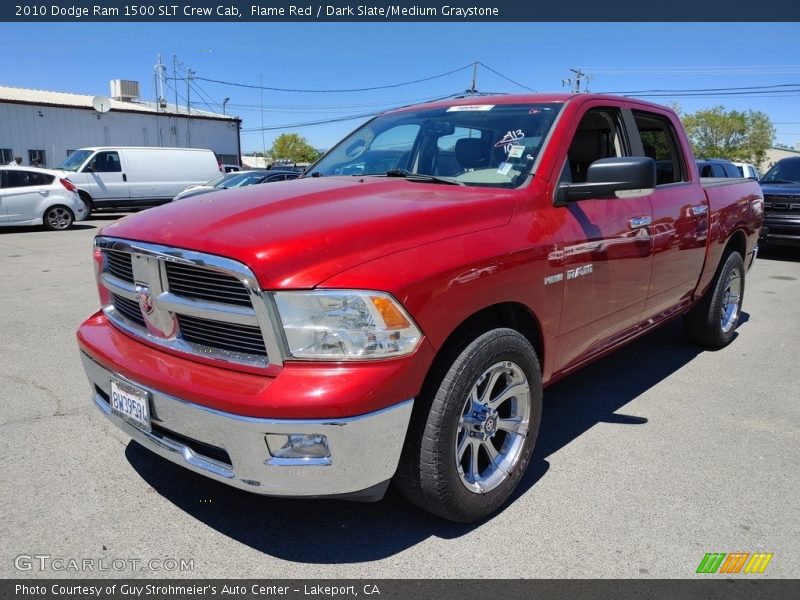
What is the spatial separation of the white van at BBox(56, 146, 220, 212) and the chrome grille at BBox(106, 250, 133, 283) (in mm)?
17004

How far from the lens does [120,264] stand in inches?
112

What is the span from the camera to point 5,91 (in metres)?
36.2

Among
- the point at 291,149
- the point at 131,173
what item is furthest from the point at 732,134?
the point at 131,173

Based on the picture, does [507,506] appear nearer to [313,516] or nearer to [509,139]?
[313,516]

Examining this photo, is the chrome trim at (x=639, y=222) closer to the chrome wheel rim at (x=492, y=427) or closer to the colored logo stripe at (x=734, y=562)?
the chrome wheel rim at (x=492, y=427)

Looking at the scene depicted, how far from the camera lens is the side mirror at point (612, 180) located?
3.03m

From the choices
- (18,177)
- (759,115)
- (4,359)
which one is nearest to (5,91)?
(18,177)

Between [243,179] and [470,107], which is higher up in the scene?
[470,107]

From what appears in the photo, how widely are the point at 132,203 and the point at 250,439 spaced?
1897 centimetres

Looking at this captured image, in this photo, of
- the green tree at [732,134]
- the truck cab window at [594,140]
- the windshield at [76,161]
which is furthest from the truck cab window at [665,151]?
the green tree at [732,134]

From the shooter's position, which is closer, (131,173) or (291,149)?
(131,173)

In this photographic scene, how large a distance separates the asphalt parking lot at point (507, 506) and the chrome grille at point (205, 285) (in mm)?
1073

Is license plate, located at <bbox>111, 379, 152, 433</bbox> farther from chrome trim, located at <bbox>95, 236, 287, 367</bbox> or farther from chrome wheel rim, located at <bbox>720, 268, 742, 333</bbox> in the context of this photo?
chrome wheel rim, located at <bbox>720, 268, 742, 333</bbox>

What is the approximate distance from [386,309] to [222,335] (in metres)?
0.66
